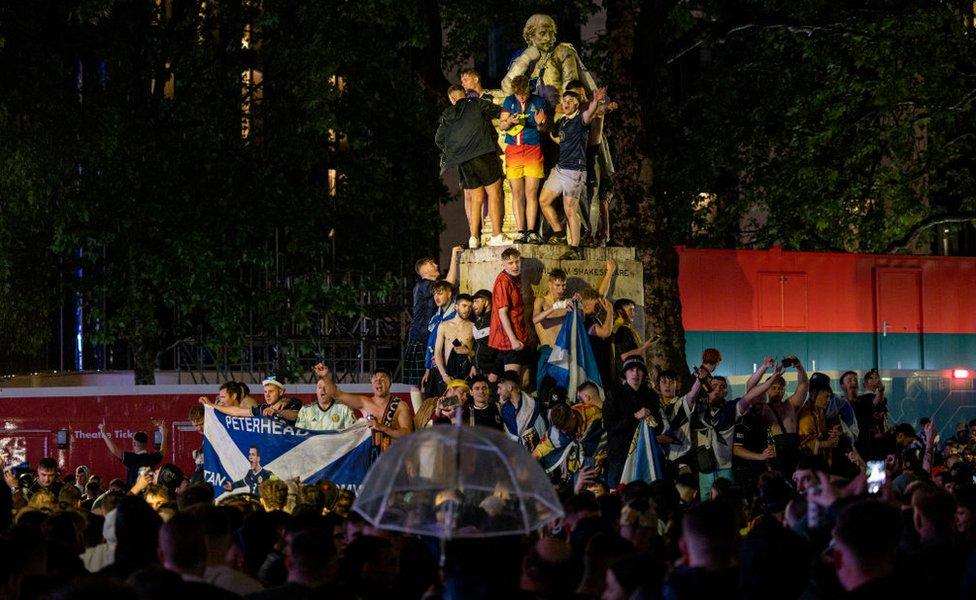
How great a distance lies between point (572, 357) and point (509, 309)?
2.81ft

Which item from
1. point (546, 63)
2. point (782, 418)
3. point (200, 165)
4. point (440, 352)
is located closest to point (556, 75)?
point (546, 63)

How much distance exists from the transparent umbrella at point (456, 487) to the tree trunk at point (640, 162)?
49.5 ft

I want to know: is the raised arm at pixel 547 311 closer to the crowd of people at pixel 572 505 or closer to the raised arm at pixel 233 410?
the crowd of people at pixel 572 505

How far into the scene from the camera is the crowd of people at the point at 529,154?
59.6 ft

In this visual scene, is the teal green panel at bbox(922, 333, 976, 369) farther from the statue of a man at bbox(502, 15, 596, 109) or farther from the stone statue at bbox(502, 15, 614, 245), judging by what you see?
the statue of a man at bbox(502, 15, 596, 109)

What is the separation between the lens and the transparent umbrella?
862 cm

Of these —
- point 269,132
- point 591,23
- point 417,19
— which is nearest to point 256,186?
point 269,132

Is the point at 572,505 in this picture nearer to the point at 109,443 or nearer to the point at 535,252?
the point at 535,252

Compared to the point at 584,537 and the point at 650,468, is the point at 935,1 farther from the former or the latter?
the point at 584,537

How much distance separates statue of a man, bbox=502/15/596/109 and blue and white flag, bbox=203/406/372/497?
5392 millimetres

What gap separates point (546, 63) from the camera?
62.6 ft

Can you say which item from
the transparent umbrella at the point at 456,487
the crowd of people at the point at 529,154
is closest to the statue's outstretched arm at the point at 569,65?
the crowd of people at the point at 529,154

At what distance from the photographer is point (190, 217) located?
1121 inches

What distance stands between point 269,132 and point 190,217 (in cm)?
264
